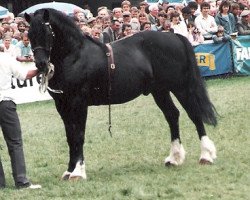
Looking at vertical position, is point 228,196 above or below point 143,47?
below

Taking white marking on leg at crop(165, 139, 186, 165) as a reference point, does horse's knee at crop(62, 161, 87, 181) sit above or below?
above

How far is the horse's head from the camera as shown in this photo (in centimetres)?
786

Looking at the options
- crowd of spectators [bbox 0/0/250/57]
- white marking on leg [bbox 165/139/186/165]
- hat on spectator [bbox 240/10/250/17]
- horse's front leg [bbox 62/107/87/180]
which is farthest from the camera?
hat on spectator [bbox 240/10/250/17]

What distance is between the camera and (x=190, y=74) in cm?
939

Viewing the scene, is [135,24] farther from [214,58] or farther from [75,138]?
[75,138]

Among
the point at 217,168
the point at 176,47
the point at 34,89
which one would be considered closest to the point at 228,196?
the point at 217,168

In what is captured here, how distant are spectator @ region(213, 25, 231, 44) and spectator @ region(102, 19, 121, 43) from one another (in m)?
2.85

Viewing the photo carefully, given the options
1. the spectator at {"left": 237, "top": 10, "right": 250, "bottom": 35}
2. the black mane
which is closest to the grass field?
the black mane

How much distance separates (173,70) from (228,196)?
102 inches

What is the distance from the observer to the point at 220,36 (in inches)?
739

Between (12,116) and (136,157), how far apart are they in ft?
7.97

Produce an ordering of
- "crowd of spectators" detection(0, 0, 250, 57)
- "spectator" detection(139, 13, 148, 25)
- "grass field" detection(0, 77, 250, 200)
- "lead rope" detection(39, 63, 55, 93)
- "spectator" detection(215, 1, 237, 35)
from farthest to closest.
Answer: "spectator" detection(215, 1, 237, 35) → "spectator" detection(139, 13, 148, 25) → "crowd of spectators" detection(0, 0, 250, 57) → "lead rope" detection(39, 63, 55, 93) → "grass field" detection(0, 77, 250, 200)

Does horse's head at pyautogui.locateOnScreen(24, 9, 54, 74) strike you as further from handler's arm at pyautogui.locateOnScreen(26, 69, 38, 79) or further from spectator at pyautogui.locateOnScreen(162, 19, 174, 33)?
spectator at pyautogui.locateOnScreen(162, 19, 174, 33)

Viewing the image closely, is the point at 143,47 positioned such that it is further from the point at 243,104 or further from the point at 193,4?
the point at 193,4
